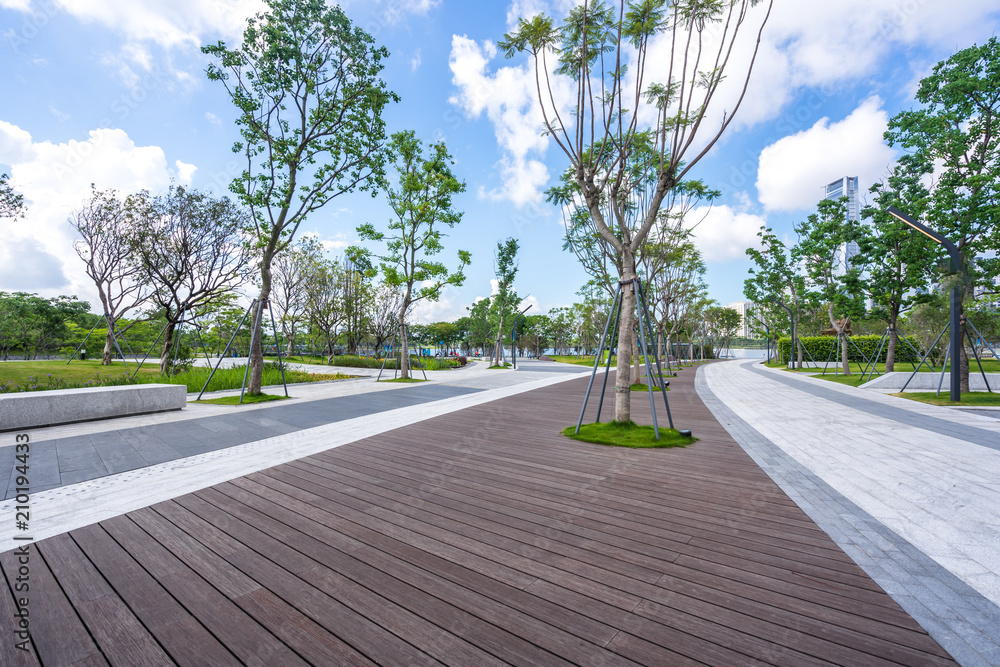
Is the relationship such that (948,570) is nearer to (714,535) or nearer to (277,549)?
(714,535)

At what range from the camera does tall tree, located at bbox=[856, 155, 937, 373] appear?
14617 mm

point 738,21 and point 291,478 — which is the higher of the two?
point 738,21

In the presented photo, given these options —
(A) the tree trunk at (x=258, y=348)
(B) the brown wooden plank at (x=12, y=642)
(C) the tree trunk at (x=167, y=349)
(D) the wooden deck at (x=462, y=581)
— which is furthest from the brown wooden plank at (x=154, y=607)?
(C) the tree trunk at (x=167, y=349)

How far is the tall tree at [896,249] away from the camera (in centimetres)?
1462

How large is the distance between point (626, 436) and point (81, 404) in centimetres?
1083

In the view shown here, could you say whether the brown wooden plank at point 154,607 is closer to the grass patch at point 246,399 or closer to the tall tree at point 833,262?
the grass patch at point 246,399

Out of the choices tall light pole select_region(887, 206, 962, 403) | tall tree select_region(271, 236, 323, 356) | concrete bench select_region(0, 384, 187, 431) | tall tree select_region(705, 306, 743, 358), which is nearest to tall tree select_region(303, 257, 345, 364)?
tall tree select_region(271, 236, 323, 356)

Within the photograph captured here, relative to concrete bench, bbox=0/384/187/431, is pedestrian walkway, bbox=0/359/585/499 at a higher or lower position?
lower

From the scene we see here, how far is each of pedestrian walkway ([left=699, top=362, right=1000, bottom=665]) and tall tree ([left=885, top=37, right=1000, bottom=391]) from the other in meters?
6.69

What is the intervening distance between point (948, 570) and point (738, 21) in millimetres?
8285

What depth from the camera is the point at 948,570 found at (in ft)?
9.80

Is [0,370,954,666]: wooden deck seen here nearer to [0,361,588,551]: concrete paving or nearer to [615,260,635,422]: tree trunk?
[0,361,588,551]: concrete paving

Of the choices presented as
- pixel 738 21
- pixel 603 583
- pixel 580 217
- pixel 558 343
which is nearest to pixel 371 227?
pixel 580 217

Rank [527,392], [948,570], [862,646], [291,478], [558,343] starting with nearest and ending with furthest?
[862,646] < [948,570] < [291,478] < [527,392] < [558,343]
